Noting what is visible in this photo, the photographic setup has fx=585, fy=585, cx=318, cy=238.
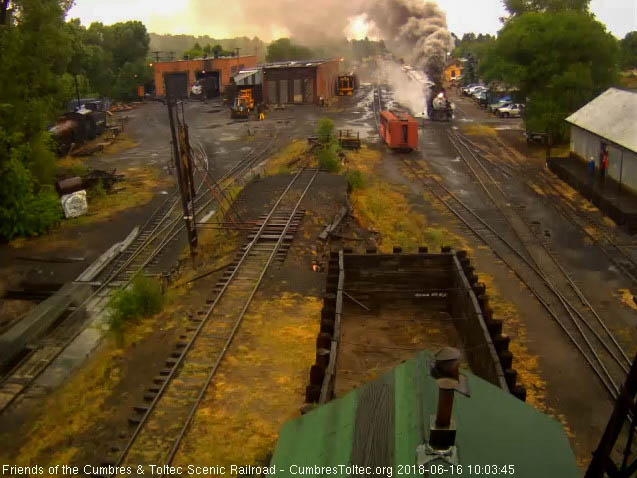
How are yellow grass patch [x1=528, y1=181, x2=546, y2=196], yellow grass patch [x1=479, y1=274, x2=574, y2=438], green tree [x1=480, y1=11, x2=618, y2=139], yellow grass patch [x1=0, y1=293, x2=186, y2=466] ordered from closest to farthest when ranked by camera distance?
yellow grass patch [x1=0, y1=293, x2=186, y2=466]
yellow grass patch [x1=479, y1=274, x2=574, y2=438]
yellow grass patch [x1=528, y1=181, x2=546, y2=196]
green tree [x1=480, y1=11, x2=618, y2=139]

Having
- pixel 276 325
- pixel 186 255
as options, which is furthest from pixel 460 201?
pixel 276 325

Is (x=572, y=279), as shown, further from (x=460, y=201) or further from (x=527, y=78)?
(x=527, y=78)

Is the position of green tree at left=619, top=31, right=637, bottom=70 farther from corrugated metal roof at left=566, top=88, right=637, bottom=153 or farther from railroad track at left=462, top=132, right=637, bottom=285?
railroad track at left=462, top=132, right=637, bottom=285

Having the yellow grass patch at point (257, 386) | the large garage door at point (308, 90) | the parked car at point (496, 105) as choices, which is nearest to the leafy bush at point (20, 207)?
the yellow grass patch at point (257, 386)

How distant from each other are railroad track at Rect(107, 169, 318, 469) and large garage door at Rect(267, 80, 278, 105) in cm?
4142

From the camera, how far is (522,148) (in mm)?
36125

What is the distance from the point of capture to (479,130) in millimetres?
42469

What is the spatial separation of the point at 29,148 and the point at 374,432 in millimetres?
24589

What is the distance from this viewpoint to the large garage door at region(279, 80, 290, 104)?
2352 inches

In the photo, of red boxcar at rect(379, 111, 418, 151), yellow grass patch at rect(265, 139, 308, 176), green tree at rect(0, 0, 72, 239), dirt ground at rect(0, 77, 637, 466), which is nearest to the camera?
dirt ground at rect(0, 77, 637, 466)

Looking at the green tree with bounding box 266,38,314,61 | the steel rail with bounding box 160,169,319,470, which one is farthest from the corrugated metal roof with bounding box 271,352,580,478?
the green tree with bounding box 266,38,314,61

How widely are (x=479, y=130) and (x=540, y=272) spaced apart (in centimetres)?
2653

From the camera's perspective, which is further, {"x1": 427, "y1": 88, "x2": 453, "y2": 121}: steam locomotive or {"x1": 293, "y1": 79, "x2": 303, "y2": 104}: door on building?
{"x1": 293, "y1": 79, "x2": 303, "y2": 104}: door on building

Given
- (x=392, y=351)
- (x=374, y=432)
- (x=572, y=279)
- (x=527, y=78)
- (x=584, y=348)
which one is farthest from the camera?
(x=527, y=78)
